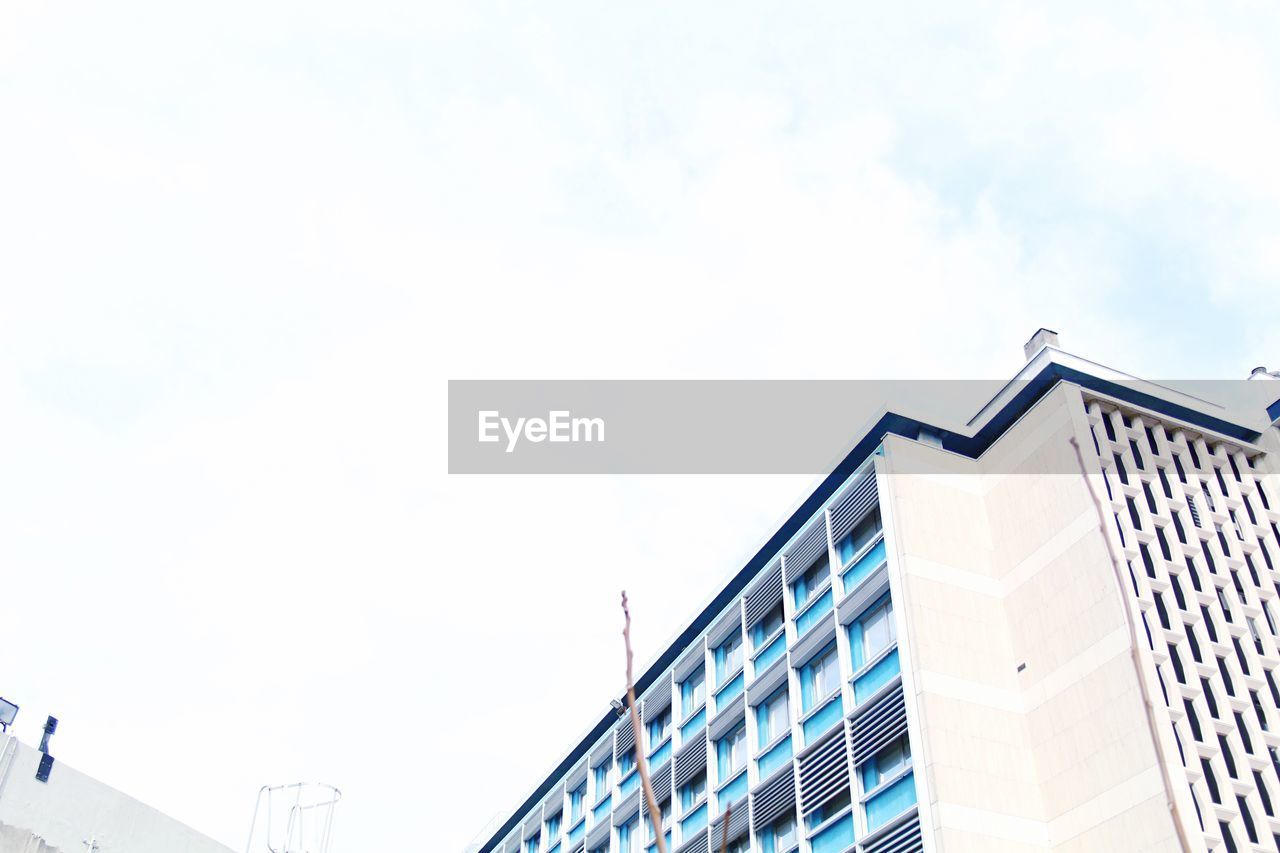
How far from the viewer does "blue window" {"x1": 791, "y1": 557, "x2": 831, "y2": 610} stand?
34594 mm

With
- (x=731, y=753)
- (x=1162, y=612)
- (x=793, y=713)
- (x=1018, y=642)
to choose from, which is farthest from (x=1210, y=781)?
(x=731, y=753)

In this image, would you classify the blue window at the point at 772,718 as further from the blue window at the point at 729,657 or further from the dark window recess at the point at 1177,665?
the dark window recess at the point at 1177,665

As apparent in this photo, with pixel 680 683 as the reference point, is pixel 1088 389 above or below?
above

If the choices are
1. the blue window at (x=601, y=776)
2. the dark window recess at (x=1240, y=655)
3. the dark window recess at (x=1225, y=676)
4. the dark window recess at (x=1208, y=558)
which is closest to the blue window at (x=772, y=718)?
the dark window recess at (x=1225, y=676)

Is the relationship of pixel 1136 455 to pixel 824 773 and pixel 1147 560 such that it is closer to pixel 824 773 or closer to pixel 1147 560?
pixel 1147 560

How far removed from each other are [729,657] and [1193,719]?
51.8 feet

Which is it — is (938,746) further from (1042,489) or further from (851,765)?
(1042,489)

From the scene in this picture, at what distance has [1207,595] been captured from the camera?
28547 millimetres

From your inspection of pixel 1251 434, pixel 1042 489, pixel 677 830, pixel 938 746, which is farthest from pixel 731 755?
pixel 1251 434

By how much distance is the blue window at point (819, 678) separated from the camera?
32.1 metres

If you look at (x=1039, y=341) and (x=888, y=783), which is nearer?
(x=888, y=783)

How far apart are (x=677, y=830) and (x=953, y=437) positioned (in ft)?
51.5

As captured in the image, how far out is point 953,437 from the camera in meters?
33.9

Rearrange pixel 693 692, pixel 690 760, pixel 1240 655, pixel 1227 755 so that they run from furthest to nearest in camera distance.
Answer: pixel 693 692 < pixel 690 760 < pixel 1240 655 < pixel 1227 755
